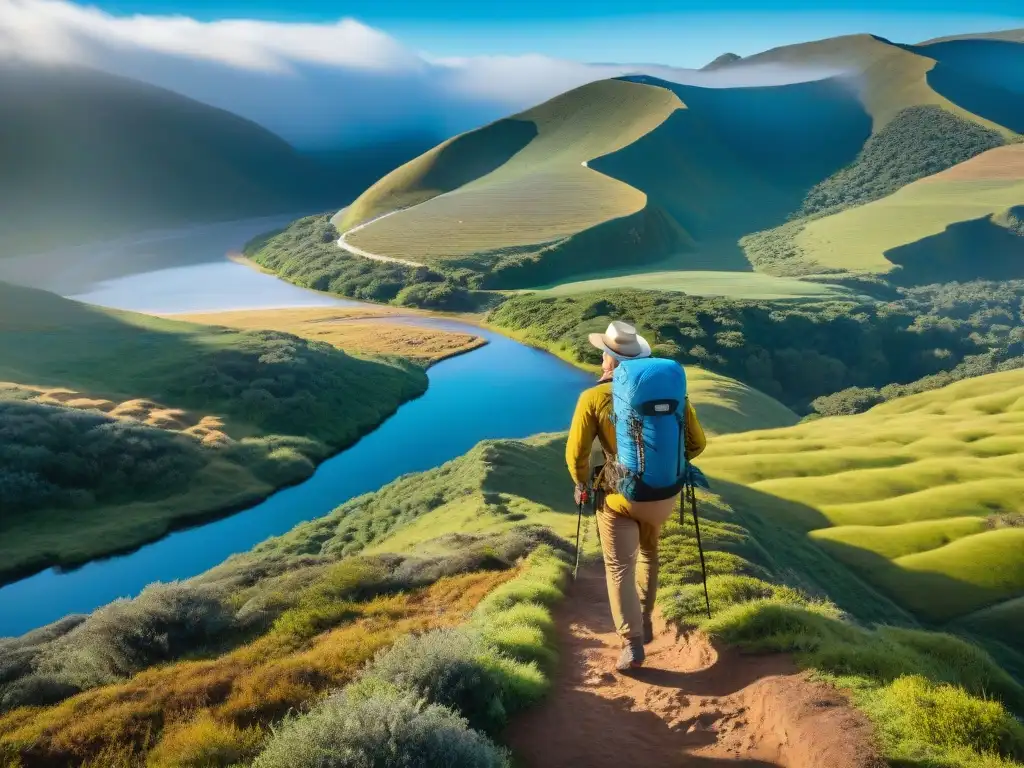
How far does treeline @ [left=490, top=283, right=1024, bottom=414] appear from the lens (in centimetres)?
7806

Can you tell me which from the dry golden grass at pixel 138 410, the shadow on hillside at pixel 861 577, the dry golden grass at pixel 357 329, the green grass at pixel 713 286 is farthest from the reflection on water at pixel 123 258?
the shadow on hillside at pixel 861 577

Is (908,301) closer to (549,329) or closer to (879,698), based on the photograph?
(549,329)

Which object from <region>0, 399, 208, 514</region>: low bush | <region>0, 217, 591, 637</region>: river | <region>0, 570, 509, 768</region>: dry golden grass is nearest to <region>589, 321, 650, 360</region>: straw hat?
<region>0, 570, 509, 768</region>: dry golden grass

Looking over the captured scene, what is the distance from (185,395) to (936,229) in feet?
420

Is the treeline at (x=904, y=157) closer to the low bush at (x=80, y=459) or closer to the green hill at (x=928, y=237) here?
the green hill at (x=928, y=237)

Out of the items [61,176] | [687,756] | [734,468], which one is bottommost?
[734,468]

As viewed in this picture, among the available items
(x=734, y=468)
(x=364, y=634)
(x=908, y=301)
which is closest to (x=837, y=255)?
(x=908, y=301)

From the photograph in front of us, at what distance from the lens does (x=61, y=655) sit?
32.7ft

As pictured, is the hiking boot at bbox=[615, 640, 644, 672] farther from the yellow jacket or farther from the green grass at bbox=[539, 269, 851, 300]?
the green grass at bbox=[539, 269, 851, 300]

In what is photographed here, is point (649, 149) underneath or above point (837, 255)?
above

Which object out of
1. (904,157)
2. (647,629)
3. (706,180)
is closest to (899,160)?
(904,157)

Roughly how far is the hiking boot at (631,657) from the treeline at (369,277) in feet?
301

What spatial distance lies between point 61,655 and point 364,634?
4.27 metres

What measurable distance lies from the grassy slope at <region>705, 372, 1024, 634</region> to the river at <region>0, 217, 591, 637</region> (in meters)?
9.76
